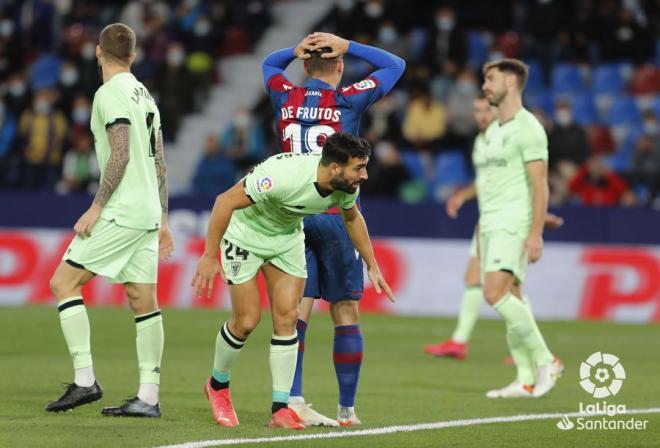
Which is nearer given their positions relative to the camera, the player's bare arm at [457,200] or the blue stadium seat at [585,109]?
the player's bare arm at [457,200]

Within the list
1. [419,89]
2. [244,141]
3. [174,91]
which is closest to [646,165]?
[419,89]

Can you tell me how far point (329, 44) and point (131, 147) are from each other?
1.44 m

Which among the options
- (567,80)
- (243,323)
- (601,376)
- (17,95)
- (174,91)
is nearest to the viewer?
(243,323)

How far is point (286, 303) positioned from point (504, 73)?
11.5 ft

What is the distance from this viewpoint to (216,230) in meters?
8.30

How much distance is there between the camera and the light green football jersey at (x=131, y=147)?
351 inches

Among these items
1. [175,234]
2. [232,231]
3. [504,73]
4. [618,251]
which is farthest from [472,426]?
[175,234]

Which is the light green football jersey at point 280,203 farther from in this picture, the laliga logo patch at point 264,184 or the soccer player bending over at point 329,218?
the soccer player bending over at point 329,218

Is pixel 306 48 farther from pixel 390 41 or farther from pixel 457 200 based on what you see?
pixel 390 41

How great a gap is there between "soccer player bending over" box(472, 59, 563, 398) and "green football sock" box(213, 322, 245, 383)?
2.69 m

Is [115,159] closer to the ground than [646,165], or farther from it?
closer to the ground

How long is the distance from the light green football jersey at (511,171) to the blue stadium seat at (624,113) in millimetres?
11499

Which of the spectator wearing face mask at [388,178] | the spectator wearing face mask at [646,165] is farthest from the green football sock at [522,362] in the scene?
the spectator wearing face mask at [388,178]

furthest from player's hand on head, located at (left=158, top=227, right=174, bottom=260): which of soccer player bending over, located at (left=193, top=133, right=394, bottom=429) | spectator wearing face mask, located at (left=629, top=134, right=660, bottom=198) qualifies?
spectator wearing face mask, located at (left=629, top=134, right=660, bottom=198)
